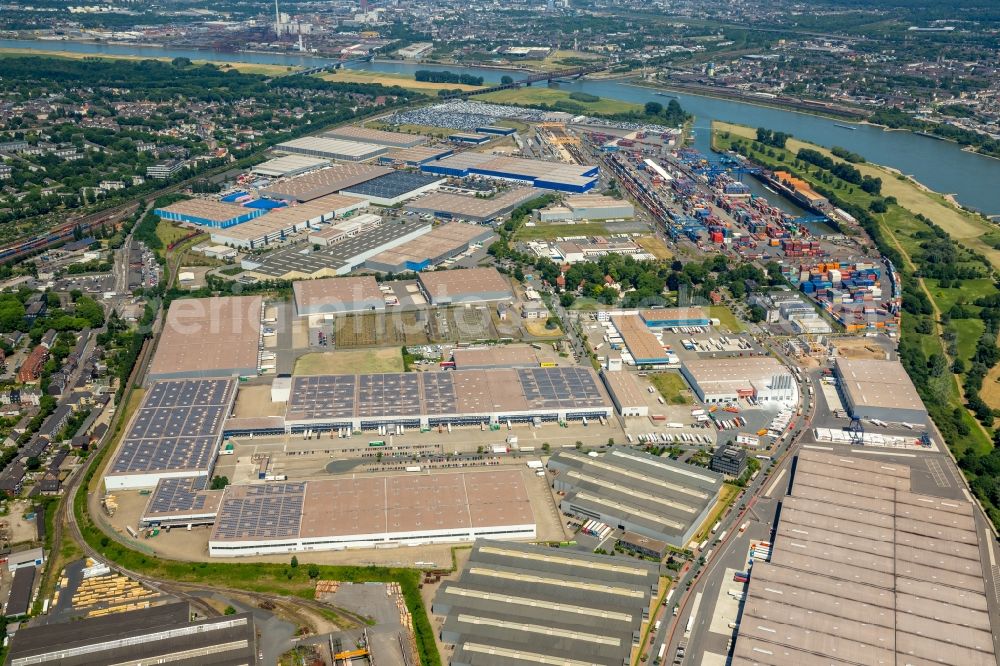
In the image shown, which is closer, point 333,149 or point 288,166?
point 288,166

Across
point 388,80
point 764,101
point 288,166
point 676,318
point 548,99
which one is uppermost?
point 388,80

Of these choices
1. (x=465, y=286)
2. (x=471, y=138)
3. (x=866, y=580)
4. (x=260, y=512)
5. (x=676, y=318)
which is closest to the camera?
(x=866, y=580)

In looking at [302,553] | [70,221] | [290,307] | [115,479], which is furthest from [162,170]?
[302,553]

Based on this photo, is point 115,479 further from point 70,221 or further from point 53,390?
A: point 70,221

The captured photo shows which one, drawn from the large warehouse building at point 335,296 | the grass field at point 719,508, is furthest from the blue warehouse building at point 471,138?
the grass field at point 719,508

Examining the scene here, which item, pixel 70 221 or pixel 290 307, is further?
pixel 70 221

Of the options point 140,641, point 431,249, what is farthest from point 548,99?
point 140,641

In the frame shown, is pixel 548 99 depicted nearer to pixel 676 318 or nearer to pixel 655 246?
pixel 655 246
